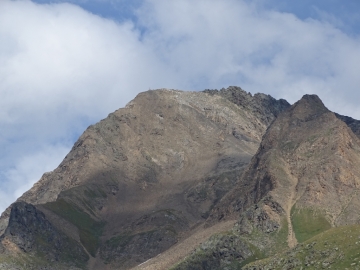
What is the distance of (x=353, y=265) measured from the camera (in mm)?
187750

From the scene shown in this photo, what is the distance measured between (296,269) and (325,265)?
23.8 feet

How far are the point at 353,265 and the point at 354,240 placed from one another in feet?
41.5

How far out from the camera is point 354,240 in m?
200

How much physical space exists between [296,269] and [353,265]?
52.2ft

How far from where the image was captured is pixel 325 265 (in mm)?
195375

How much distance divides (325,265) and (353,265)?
9045mm

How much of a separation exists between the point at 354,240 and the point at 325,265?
32.1 feet

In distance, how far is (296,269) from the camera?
7844 inches

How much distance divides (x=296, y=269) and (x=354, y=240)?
14771 mm
